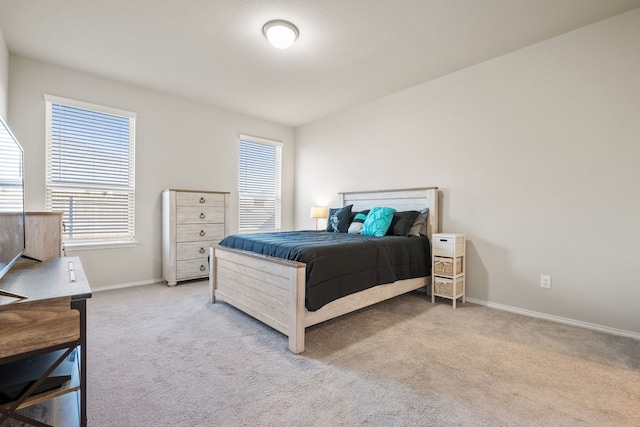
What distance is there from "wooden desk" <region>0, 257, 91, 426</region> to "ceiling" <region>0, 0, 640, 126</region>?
2.18 meters

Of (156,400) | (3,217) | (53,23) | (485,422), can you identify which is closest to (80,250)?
(53,23)

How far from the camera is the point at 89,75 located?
339 centimetres

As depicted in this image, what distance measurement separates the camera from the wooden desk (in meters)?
0.98

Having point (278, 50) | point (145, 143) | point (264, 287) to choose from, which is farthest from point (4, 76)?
point (264, 287)

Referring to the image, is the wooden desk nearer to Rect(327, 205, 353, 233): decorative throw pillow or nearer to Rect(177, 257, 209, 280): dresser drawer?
Rect(177, 257, 209, 280): dresser drawer

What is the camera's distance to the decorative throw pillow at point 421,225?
11.2 feet

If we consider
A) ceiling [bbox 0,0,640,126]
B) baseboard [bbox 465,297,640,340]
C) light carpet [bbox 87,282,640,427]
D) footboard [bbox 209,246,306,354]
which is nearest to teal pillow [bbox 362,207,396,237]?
light carpet [bbox 87,282,640,427]

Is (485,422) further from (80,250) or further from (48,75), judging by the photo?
(48,75)

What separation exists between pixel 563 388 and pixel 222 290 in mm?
2689

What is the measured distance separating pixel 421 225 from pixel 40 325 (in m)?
3.27

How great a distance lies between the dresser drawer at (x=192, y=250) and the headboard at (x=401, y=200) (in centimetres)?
207

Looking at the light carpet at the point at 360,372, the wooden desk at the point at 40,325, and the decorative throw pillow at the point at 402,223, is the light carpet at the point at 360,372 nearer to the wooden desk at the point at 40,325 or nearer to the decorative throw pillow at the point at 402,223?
the wooden desk at the point at 40,325

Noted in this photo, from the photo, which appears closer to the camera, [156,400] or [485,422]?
[485,422]

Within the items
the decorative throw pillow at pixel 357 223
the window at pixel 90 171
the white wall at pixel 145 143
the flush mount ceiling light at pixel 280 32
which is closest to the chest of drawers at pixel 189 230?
the white wall at pixel 145 143
